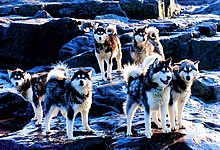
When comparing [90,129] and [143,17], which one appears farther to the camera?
[143,17]

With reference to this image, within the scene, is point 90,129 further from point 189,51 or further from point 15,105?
point 189,51

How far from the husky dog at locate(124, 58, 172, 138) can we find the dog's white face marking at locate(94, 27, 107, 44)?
12.7ft

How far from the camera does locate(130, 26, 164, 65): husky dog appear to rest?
1410cm

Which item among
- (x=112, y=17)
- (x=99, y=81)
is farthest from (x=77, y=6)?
(x=99, y=81)

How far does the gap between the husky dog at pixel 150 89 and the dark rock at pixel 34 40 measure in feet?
52.4

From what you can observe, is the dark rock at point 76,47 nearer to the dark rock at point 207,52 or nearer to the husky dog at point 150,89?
the dark rock at point 207,52

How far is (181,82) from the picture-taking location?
31.5 feet

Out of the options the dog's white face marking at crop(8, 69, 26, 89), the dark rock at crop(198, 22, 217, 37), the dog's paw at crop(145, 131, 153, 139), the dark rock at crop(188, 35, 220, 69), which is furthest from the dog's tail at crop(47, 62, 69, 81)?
the dark rock at crop(198, 22, 217, 37)

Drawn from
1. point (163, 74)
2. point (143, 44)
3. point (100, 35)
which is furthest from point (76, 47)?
point (163, 74)

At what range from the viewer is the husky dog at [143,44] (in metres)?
14.1

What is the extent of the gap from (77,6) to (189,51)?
A: 1209cm

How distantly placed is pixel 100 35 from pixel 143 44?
162 cm

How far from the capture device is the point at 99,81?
14195mm

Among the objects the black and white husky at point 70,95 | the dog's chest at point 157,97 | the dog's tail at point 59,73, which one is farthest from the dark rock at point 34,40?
the dog's chest at point 157,97
